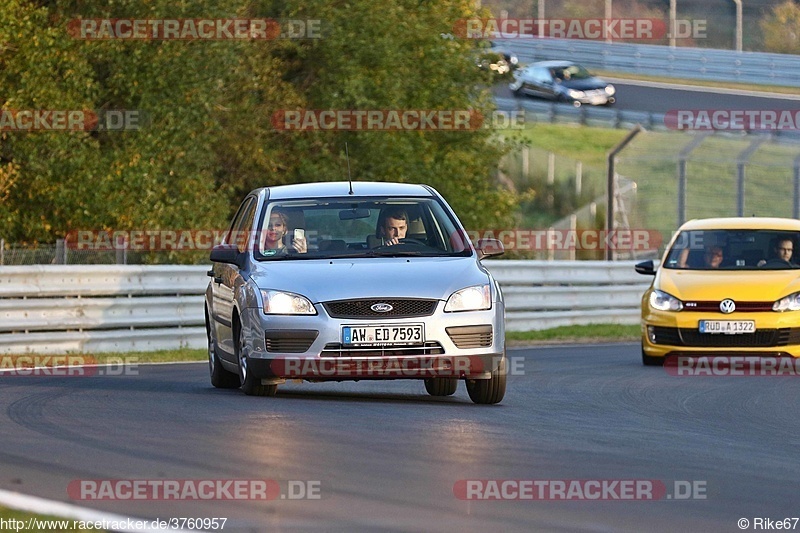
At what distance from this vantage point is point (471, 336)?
11492mm

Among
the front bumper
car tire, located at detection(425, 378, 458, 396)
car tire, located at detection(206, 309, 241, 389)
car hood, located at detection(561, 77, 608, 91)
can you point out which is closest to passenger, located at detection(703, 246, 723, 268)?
the front bumper

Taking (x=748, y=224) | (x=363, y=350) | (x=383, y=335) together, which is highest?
(x=383, y=335)

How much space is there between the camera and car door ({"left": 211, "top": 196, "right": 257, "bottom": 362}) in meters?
12.7

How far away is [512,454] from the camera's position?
8.84 m

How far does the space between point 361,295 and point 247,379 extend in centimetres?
124

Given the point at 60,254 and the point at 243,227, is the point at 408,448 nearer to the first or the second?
the point at 243,227

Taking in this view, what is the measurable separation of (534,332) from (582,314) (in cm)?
150

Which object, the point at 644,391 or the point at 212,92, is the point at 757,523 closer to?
the point at 644,391

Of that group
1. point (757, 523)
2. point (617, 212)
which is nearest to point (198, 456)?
point (757, 523)

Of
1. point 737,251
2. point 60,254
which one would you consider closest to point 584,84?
point 60,254

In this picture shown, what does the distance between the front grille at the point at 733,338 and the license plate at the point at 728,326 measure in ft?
0.13

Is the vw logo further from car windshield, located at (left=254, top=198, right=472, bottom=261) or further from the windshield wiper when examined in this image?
the windshield wiper

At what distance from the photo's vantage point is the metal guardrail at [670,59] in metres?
53.0

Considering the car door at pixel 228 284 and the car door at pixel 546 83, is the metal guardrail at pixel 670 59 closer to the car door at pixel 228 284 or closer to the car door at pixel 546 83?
the car door at pixel 546 83
